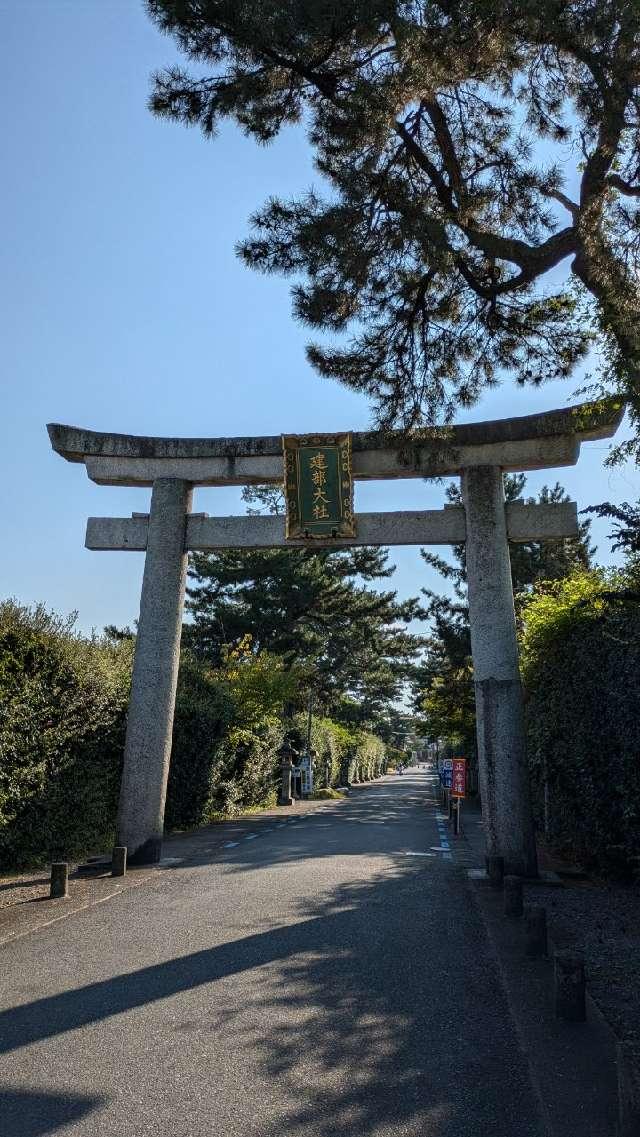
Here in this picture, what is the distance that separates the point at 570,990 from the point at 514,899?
280 cm

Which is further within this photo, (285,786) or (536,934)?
(285,786)

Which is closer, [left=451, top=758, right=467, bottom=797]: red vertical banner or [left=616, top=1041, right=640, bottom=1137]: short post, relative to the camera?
[left=616, top=1041, right=640, bottom=1137]: short post

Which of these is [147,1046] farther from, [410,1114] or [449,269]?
[449,269]

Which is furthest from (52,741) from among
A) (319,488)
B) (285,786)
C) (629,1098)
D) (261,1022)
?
(285,786)

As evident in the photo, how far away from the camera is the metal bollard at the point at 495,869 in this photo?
871 centimetres

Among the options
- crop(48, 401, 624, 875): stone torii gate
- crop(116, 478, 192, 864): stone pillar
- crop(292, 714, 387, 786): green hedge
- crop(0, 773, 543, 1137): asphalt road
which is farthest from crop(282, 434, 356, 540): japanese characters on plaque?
crop(292, 714, 387, 786): green hedge

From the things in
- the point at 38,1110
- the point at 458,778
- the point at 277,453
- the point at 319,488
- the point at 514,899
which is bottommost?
the point at 38,1110

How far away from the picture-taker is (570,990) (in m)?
4.18

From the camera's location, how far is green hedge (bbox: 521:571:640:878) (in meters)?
7.41

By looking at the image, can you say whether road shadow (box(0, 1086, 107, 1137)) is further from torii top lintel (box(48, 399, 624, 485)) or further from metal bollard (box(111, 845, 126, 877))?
torii top lintel (box(48, 399, 624, 485))

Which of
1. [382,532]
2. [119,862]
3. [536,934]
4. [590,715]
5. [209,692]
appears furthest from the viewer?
[209,692]

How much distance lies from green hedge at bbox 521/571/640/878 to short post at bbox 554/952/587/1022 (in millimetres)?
2900

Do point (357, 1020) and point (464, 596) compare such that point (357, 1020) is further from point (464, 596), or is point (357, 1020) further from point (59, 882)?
point (464, 596)

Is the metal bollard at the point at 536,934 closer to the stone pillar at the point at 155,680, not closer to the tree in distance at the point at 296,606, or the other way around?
the stone pillar at the point at 155,680
